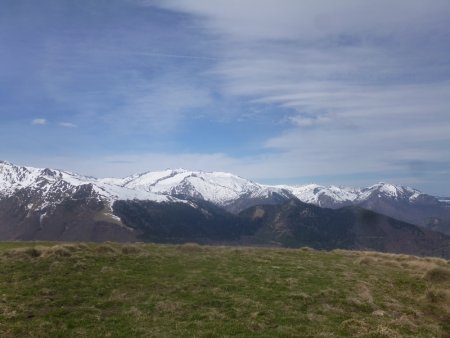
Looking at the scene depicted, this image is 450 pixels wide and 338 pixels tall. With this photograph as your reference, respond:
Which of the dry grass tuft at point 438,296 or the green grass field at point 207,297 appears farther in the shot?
the dry grass tuft at point 438,296

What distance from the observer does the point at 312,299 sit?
112 ft

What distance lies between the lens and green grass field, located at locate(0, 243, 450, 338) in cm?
2678

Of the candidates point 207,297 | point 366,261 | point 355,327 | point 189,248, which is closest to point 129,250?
point 189,248

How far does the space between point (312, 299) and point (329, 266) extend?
747 inches

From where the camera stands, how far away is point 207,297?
34.4 meters

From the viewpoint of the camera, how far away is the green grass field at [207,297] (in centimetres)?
2678

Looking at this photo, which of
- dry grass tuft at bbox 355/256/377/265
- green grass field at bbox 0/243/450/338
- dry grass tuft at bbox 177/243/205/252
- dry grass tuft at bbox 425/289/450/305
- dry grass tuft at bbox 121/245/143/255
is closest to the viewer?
green grass field at bbox 0/243/450/338

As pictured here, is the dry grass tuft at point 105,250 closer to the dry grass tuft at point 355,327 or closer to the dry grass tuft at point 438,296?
the dry grass tuft at point 355,327

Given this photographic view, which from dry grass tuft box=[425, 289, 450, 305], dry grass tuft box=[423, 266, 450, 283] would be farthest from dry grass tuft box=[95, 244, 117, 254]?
dry grass tuft box=[423, 266, 450, 283]

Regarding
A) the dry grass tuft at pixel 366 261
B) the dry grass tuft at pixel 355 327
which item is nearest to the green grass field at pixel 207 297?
the dry grass tuft at pixel 355 327

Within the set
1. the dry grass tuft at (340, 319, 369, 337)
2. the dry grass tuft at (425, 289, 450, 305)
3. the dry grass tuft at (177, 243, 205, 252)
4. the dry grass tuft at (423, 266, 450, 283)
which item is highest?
the dry grass tuft at (177, 243, 205, 252)

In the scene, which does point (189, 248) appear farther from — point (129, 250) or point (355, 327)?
point (355, 327)

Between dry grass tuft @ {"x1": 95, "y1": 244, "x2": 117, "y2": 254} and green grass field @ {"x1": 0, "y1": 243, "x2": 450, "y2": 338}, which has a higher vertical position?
dry grass tuft @ {"x1": 95, "y1": 244, "x2": 117, "y2": 254}

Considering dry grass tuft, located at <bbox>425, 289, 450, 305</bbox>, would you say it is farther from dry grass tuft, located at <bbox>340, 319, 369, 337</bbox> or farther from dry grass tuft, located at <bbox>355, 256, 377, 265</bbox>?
dry grass tuft, located at <bbox>355, 256, 377, 265</bbox>
